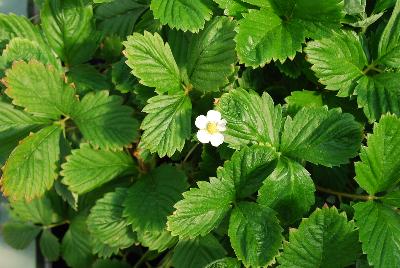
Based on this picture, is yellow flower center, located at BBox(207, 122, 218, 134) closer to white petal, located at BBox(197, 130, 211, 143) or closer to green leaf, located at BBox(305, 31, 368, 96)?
white petal, located at BBox(197, 130, 211, 143)

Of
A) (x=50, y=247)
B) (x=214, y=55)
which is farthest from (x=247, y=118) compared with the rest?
(x=50, y=247)

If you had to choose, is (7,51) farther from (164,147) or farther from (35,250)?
(35,250)

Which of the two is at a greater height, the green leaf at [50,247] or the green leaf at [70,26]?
the green leaf at [70,26]

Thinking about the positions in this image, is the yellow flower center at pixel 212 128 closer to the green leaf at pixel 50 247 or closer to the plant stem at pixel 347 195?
the plant stem at pixel 347 195

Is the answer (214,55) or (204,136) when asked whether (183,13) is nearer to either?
(214,55)

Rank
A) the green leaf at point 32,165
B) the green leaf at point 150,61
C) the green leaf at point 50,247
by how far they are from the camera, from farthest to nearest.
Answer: the green leaf at point 50,247
the green leaf at point 32,165
the green leaf at point 150,61

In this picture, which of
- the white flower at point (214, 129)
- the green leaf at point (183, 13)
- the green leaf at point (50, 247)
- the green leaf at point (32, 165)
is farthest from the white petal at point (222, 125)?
the green leaf at point (50, 247)
